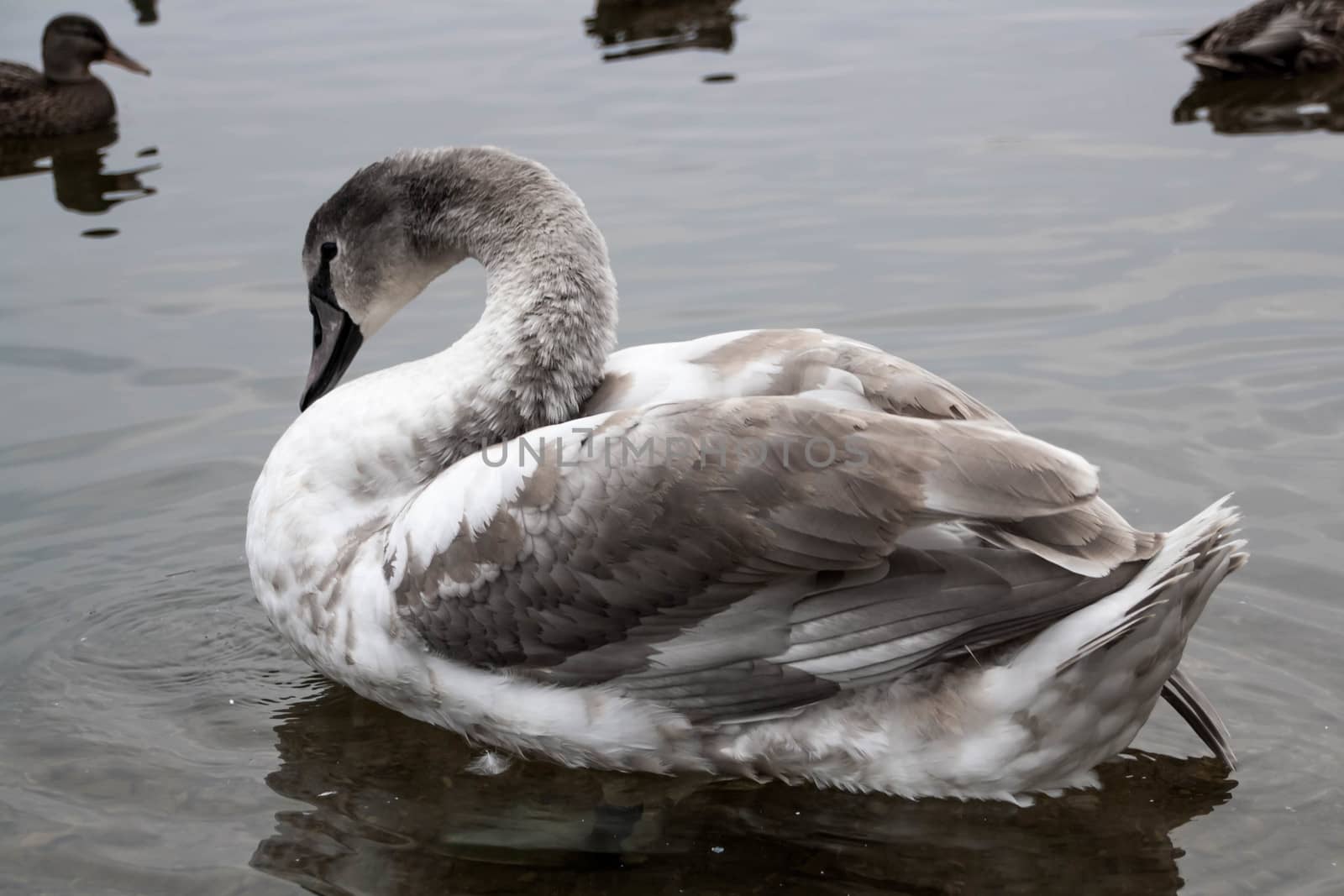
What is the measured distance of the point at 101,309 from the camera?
779 centimetres

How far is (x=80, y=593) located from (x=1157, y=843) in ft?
10.9

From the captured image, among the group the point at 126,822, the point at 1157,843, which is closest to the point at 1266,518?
the point at 1157,843

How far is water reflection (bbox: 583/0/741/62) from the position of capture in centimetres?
1176

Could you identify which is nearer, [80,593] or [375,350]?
Result: [80,593]

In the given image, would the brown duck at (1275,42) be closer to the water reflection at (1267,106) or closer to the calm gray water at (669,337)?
the water reflection at (1267,106)

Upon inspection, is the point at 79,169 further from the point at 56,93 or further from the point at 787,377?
the point at 787,377

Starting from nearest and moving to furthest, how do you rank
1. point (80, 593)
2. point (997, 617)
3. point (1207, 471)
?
point (997, 617) < point (80, 593) < point (1207, 471)

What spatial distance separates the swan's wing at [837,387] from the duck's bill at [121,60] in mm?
7660

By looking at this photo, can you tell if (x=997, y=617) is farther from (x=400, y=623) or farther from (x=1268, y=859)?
(x=400, y=623)

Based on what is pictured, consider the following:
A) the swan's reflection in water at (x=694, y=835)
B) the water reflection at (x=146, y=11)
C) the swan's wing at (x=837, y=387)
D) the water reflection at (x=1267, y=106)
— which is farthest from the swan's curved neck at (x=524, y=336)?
the water reflection at (x=146, y=11)

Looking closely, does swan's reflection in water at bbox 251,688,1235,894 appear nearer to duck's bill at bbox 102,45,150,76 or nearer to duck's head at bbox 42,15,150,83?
duck's head at bbox 42,15,150,83

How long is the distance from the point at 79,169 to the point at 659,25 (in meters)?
4.38

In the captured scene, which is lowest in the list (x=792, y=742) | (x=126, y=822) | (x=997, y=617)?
(x=126, y=822)

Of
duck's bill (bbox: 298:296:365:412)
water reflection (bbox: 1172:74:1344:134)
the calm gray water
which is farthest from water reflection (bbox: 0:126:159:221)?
water reflection (bbox: 1172:74:1344:134)
